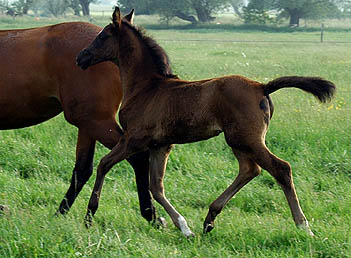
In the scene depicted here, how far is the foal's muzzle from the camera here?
16.0 feet

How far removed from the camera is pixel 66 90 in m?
5.06

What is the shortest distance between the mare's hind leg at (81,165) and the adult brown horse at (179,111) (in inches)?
19.0

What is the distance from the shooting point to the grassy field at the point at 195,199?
4.01 meters

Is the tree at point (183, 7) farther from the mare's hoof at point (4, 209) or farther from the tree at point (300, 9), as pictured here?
the mare's hoof at point (4, 209)

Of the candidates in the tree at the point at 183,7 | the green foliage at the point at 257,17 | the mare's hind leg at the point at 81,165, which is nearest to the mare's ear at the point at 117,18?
the mare's hind leg at the point at 81,165

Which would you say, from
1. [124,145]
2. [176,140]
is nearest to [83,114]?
[124,145]

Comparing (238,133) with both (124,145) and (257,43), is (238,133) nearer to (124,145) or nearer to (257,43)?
(124,145)

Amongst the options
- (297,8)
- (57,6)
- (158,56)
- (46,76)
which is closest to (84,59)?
(46,76)

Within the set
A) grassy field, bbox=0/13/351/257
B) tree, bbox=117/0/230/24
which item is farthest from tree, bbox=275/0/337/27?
grassy field, bbox=0/13/351/257

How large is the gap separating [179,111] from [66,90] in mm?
1087

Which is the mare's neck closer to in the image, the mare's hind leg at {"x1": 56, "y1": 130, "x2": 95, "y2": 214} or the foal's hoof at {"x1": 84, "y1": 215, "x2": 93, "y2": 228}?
the mare's hind leg at {"x1": 56, "y1": 130, "x2": 95, "y2": 214}

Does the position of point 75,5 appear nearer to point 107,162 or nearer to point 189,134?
point 107,162

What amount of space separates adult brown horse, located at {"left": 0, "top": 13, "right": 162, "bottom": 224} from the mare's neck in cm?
16

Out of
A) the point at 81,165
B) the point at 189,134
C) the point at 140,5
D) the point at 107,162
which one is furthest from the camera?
the point at 140,5
